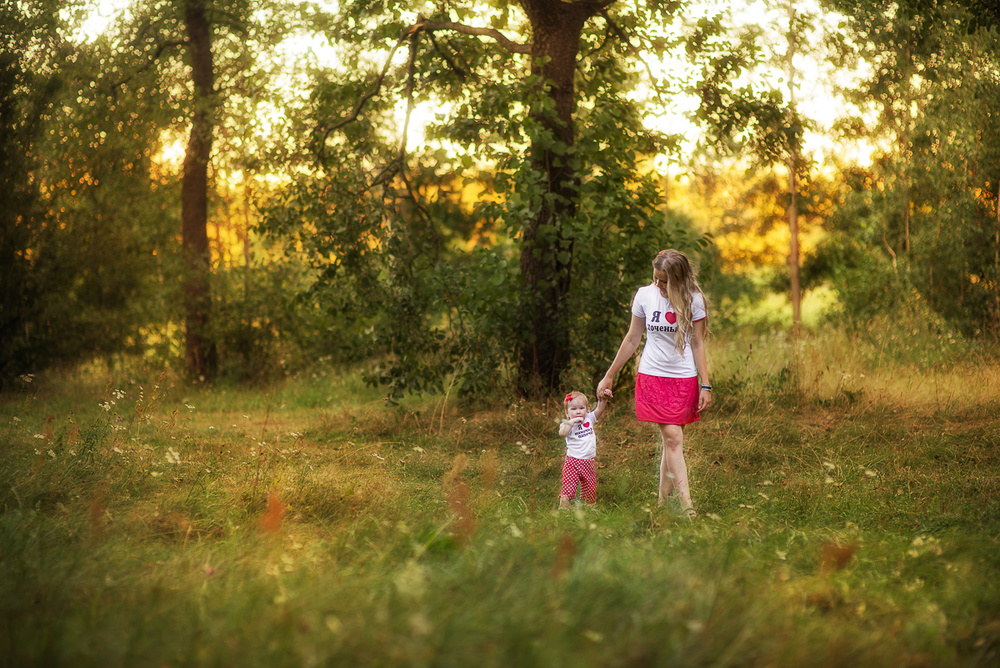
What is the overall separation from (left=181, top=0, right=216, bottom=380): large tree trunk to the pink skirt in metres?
9.20

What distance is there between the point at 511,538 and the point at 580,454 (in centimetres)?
147

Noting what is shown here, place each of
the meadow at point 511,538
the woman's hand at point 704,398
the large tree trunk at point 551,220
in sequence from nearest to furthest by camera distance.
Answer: the meadow at point 511,538 → the woman's hand at point 704,398 → the large tree trunk at point 551,220

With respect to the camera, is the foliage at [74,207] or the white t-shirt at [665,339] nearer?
the white t-shirt at [665,339]

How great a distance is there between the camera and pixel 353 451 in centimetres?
677

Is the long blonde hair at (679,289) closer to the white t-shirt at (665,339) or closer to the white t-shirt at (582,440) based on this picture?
the white t-shirt at (665,339)

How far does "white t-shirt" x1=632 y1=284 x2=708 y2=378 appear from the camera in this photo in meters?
5.04

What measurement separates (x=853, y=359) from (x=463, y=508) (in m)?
7.29

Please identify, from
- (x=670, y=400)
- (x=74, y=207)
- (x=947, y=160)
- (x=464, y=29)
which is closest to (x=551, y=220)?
(x=464, y=29)

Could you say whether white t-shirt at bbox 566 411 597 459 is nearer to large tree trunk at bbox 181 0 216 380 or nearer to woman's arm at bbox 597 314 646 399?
woman's arm at bbox 597 314 646 399

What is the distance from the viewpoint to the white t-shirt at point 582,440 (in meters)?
5.16

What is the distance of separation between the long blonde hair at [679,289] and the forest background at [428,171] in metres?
2.69

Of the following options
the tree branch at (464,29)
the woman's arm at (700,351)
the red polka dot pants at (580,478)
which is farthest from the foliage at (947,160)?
the red polka dot pants at (580,478)

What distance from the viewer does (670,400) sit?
5.06 m

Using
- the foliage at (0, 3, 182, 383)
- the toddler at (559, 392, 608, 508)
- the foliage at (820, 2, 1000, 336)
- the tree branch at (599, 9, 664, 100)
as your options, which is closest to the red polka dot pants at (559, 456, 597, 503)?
the toddler at (559, 392, 608, 508)
